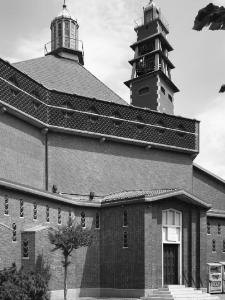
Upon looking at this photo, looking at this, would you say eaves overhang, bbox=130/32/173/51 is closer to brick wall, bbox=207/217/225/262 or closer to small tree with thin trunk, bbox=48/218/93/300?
brick wall, bbox=207/217/225/262

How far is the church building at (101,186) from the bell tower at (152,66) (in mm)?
7256

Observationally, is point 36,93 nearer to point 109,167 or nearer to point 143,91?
point 109,167

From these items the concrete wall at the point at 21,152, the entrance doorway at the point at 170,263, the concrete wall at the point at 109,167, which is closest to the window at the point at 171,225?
the entrance doorway at the point at 170,263

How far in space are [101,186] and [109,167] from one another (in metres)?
1.53

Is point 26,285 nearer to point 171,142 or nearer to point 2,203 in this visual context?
point 2,203

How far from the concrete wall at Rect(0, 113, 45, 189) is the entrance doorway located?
8618mm

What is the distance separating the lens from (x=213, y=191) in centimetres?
3788

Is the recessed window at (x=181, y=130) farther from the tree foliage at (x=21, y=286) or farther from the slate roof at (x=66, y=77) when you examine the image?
the tree foliage at (x=21, y=286)

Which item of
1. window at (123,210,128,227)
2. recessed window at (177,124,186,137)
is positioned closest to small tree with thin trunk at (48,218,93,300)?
window at (123,210,128,227)

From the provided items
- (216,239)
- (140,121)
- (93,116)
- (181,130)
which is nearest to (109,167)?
(93,116)

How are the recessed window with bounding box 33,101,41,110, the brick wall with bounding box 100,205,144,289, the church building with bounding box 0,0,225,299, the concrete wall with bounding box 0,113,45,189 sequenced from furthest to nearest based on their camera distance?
1. the recessed window with bounding box 33,101,41,110
2. the concrete wall with bounding box 0,113,45,189
3. the brick wall with bounding box 100,205,144,289
4. the church building with bounding box 0,0,225,299

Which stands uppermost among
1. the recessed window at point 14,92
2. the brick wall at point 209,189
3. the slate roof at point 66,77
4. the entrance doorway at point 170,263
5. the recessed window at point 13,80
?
the slate roof at point 66,77

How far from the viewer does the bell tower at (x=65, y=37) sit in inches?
1603

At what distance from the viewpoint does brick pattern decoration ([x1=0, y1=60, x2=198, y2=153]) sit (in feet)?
89.2
